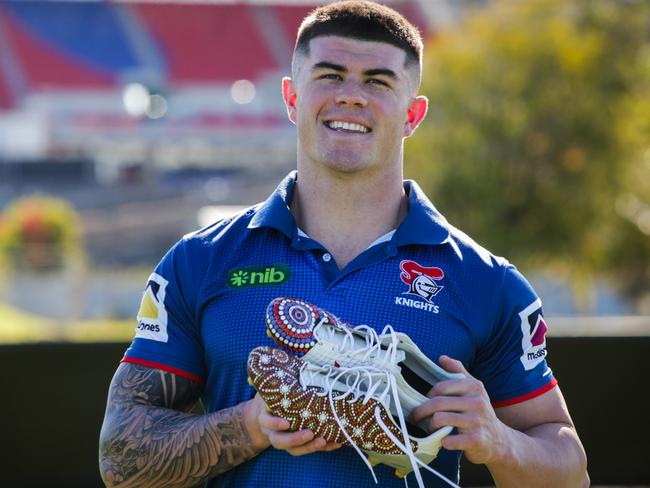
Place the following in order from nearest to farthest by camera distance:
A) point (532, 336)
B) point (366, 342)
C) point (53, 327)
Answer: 1. point (366, 342)
2. point (532, 336)
3. point (53, 327)

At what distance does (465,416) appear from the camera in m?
2.23

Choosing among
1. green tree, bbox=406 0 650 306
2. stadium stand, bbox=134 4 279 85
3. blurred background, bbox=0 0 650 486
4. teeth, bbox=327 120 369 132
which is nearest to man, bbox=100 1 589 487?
teeth, bbox=327 120 369 132

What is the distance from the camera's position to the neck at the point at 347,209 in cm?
Answer: 263

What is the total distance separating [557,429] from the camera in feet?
8.38

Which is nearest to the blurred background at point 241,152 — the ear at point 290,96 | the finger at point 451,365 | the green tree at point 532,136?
the green tree at point 532,136

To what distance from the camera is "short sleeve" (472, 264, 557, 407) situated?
2584mm

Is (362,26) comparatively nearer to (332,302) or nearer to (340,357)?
(332,302)

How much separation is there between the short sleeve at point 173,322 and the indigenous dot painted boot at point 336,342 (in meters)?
0.38

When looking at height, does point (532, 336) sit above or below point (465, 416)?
above

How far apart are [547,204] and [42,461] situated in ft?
52.6

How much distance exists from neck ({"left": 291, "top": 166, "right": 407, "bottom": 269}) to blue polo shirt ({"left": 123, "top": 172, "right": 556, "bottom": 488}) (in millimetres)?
48

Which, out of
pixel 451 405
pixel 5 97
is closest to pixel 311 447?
pixel 451 405

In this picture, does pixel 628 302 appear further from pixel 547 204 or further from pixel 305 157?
pixel 305 157

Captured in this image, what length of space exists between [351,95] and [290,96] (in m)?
0.27
